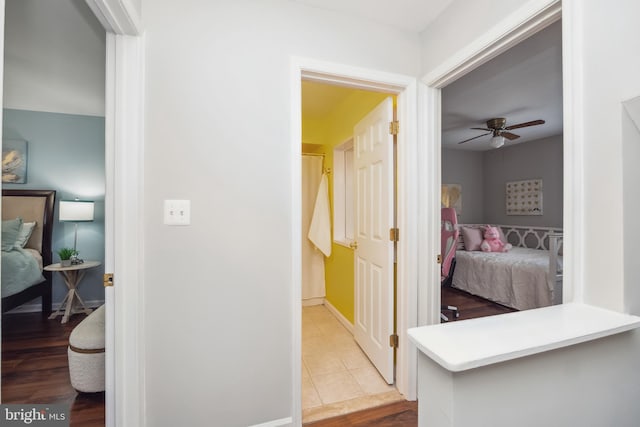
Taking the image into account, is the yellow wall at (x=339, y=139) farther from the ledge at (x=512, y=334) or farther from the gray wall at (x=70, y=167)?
the gray wall at (x=70, y=167)

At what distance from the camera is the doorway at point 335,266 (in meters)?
1.83

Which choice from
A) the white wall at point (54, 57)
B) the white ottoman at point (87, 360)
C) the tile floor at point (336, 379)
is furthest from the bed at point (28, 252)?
the tile floor at point (336, 379)

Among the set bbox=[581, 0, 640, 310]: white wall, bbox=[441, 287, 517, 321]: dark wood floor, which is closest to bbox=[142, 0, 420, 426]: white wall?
bbox=[581, 0, 640, 310]: white wall

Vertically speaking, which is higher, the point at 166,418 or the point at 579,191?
the point at 579,191

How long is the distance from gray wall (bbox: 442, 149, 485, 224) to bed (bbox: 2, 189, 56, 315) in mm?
5887

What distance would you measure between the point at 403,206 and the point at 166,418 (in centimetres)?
174

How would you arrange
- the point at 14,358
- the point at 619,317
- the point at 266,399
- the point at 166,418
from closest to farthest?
the point at 619,317 < the point at 166,418 < the point at 266,399 < the point at 14,358

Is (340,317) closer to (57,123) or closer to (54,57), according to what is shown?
(54,57)

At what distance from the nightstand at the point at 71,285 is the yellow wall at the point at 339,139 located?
253cm

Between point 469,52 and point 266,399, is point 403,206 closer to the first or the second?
point 469,52

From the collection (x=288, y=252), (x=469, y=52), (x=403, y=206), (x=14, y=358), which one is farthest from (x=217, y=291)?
(x=14, y=358)

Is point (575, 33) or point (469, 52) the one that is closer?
point (575, 33)

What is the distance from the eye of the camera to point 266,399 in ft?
4.69

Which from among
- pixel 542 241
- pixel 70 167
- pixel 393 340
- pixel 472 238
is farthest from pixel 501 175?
pixel 70 167
